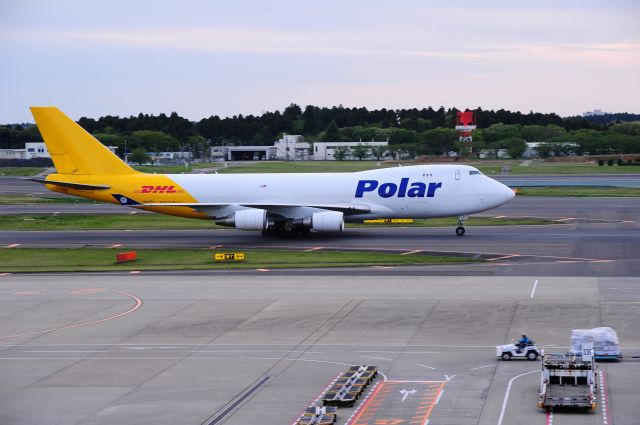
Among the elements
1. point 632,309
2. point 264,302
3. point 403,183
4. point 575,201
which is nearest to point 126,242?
point 403,183

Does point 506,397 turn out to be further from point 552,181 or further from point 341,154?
point 341,154

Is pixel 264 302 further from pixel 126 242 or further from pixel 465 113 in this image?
pixel 465 113

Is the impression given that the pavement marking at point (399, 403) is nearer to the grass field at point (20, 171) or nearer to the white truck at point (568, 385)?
the white truck at point (568, 385)

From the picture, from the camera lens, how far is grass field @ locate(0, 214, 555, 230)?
263 feet

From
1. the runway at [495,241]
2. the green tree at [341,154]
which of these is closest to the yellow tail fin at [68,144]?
the runway at [495,241]

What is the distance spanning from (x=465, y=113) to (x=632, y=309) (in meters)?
152

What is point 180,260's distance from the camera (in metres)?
61.7

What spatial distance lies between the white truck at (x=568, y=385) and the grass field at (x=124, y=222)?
48.9 m

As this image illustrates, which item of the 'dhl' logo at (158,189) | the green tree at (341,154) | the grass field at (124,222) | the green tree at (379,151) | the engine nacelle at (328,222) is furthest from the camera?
the green tree at (341,154)

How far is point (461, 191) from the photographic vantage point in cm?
7100

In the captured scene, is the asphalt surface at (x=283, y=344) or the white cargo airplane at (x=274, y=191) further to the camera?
the white cargo airplane at (x=274, y=191)

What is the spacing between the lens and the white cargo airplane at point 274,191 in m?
71.1

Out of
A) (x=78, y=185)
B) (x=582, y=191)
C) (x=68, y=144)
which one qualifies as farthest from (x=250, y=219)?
(x=582, y=191)

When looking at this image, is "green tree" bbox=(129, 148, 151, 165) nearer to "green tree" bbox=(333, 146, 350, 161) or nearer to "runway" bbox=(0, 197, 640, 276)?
"green tree" bbox=(333, 146, 350, 161)
